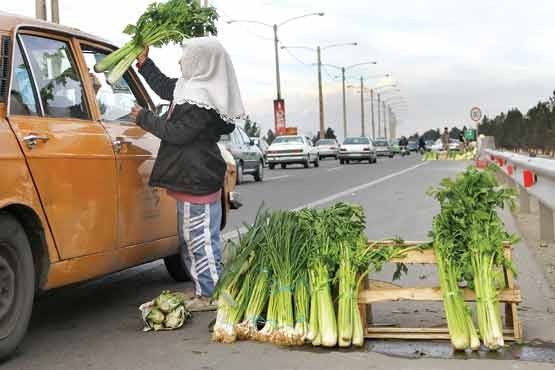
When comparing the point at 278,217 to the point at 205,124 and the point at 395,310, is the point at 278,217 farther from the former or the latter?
the point at 395,310

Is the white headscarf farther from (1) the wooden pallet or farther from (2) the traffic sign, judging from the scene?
(2) the traffic sign

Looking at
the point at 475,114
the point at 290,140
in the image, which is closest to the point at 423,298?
the point at 475,114

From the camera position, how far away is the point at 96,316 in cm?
594

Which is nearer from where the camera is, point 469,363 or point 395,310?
point 469,363

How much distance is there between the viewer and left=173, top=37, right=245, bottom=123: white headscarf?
573 centimetres

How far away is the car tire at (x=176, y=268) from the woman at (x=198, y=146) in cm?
119

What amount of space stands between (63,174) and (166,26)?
70.9 inches

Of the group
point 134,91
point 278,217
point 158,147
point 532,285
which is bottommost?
point 532,285

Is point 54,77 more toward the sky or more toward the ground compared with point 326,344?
more toward the sky

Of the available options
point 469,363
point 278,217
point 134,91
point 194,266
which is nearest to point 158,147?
point 134,91

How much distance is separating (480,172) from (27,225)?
8.75 ft

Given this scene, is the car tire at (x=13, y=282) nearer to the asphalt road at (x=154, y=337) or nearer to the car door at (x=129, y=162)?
the asphalt road at (x=154, y=337)

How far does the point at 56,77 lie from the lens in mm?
5398

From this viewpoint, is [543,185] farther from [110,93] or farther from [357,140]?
[357,140]
